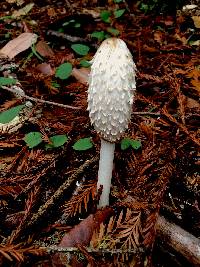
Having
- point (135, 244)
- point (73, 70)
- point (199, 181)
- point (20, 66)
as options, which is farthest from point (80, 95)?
point (135, 244)

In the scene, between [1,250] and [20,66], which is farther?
[20,66]

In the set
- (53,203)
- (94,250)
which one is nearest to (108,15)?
(53,203)

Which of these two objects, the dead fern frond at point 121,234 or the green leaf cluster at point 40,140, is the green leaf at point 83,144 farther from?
the dead fern frond at point 121,234

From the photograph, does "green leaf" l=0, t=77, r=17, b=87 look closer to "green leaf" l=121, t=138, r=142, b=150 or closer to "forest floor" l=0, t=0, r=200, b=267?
"forest floor" l=0, t=0, r=200, b=267

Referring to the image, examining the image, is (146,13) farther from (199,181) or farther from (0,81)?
(199,181)

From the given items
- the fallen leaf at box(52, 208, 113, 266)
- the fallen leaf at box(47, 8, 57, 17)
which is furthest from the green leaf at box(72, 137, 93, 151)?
the fallen leaf at box(47, 8, 57, 17)

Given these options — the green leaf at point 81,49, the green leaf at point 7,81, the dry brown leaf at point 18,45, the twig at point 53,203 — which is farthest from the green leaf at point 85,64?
the twig at point 53,203

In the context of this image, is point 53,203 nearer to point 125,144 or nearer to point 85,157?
point 85,157
